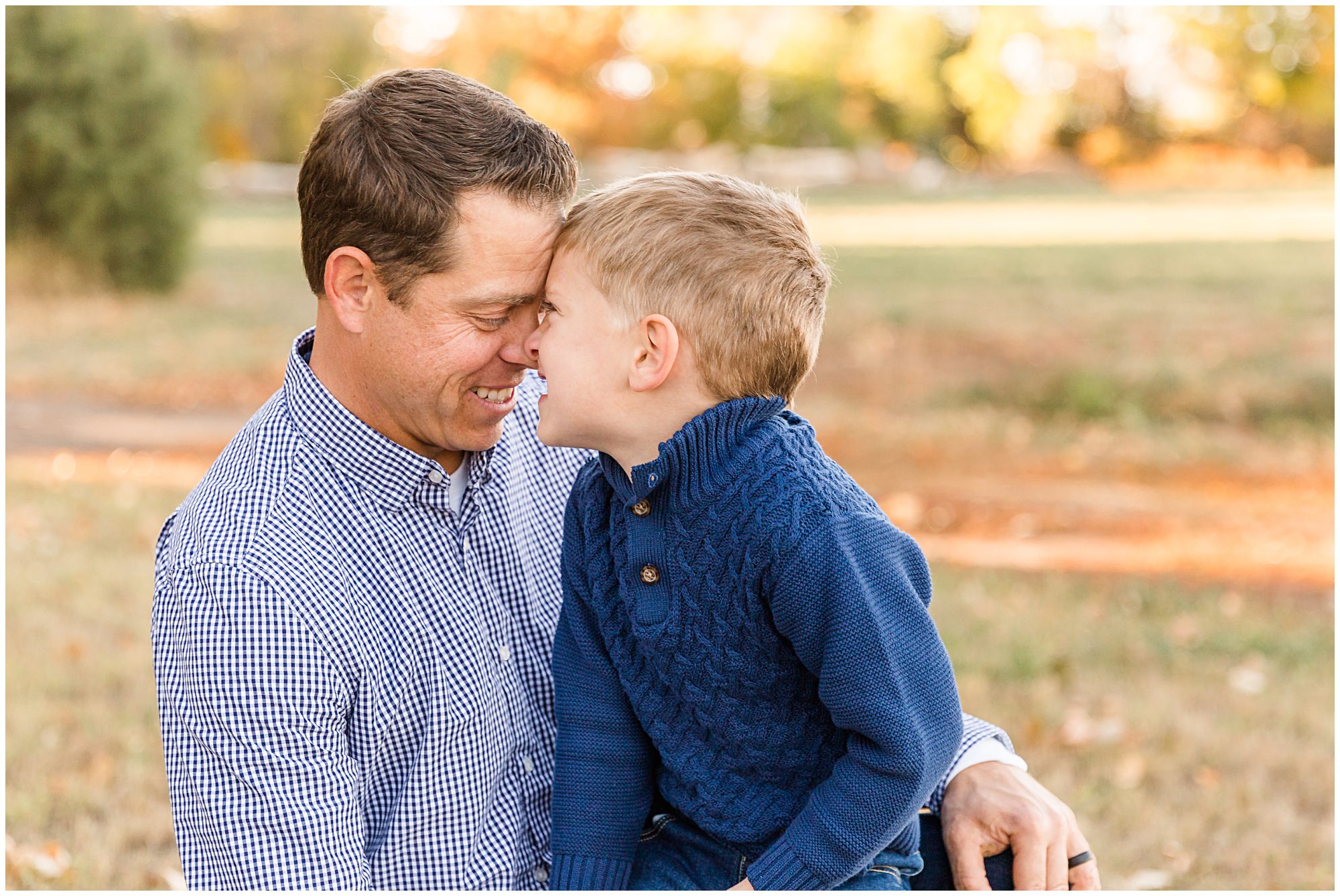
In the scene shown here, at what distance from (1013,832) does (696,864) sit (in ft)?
1.77

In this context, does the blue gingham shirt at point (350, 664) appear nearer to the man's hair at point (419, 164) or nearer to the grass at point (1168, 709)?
the man's hair at point (419, 164)

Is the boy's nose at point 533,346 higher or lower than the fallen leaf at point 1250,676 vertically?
higher

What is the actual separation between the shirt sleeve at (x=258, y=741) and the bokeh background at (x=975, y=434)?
1.20 metres

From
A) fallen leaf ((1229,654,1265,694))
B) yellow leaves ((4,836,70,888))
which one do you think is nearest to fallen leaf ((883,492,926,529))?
fallen leaf ((1229,654,1265,694))

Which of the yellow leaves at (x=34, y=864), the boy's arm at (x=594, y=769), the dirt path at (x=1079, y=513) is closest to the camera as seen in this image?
the boy's arm at (x=594, y=769)

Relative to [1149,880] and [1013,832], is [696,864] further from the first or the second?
[1149,880]

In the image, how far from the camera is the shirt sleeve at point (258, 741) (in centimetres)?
187

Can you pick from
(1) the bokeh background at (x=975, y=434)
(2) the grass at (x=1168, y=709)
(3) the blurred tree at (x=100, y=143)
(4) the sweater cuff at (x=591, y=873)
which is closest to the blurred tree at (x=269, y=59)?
(1) the bokeh background at (x=975, y=434)

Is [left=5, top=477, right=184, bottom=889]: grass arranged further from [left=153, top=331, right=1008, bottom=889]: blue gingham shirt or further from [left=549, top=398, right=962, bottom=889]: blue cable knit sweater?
[left=549, top=398, right=962, bottom=889]: blue cable knit sweater

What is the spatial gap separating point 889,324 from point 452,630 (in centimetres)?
996

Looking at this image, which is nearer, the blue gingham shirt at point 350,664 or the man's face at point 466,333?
the blue gingham shirt at point 350,664

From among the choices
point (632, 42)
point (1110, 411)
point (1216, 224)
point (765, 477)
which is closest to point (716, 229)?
point (765, 477)

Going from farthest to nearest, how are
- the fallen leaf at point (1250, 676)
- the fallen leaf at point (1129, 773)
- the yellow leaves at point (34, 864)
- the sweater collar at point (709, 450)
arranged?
the fallen leaf at point (1250, 676) → the fallen leaf at point (1129, 773) → the yellow leaves at point (34, 864) → the sweater collar at point (709, 450)

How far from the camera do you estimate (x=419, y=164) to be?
2.15 meters
